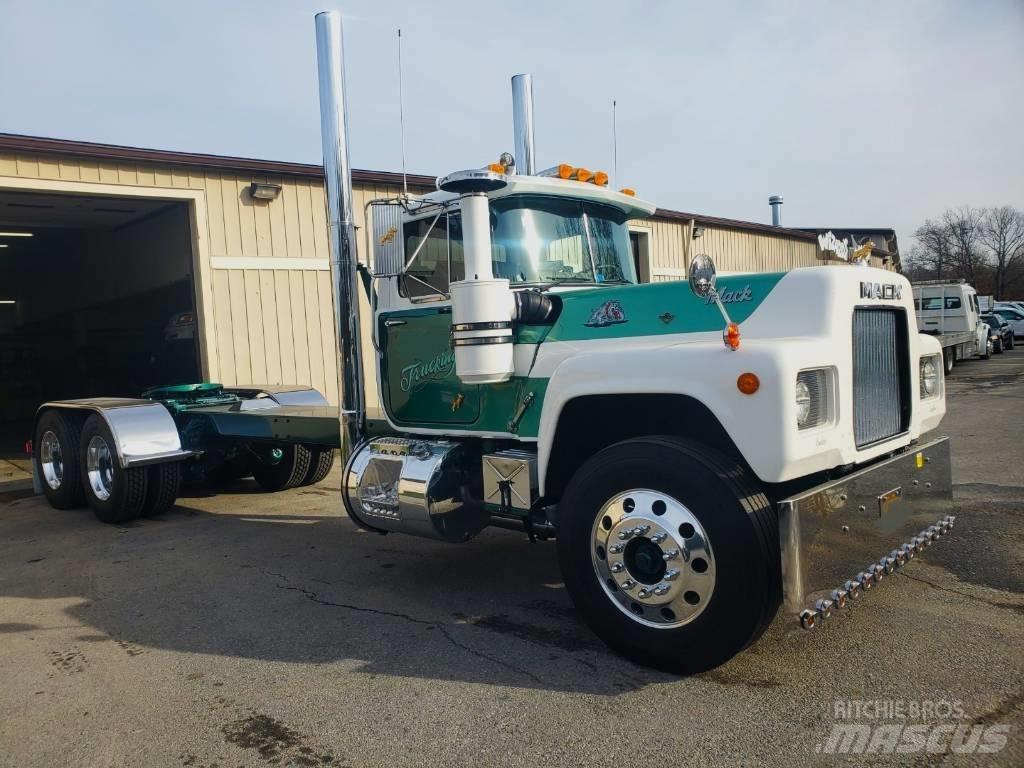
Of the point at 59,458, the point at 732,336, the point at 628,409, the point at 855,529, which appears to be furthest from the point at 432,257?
the point at 59,458

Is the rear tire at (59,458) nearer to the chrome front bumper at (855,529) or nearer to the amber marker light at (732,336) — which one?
the amber marker light at (732,336)

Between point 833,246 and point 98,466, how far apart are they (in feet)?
21.6

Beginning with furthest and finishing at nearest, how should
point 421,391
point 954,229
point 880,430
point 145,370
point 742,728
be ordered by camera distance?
point 954,229 → point 145,370 → point 421,391 → point 880,430 → point 742,728

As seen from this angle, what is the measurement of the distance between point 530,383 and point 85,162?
740 centimetres

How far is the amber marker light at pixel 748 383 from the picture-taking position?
326cm

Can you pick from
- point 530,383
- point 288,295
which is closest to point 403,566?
point 530,383

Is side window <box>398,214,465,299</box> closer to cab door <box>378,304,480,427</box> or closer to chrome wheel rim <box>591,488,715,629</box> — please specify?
cab door <box>378,304,480,427</box>

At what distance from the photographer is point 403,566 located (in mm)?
5602

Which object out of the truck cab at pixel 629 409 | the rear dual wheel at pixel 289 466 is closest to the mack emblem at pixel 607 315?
the truck cab at pixel 629 409

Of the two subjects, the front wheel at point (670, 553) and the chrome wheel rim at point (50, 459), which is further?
the chrome wheel rim at point (50, 459)

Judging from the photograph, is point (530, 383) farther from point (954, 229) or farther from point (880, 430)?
point (954, 229)

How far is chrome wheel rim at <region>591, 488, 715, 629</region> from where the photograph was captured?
343cm

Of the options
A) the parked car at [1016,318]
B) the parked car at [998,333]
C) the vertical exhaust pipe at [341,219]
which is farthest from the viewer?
the parked car at [1016,318]

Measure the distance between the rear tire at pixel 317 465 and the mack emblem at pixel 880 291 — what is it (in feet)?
20.0
